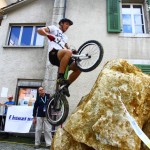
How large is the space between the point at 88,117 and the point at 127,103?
75 cm

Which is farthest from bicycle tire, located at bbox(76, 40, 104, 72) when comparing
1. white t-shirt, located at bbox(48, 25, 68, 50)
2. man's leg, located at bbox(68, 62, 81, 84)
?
white t-shirt, located at bbox(48, 25, 68, 50)

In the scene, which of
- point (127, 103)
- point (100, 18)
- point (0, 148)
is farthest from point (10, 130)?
point (100, 18)

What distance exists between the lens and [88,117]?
4.38 m

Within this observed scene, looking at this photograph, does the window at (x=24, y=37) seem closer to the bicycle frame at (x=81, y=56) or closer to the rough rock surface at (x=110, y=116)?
the bicycle frame at (x=81, y=56)

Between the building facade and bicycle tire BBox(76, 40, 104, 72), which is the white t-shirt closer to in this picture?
bicycle tire BBox(76, 40, 104, 72)

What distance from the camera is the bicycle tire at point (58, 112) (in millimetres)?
4848

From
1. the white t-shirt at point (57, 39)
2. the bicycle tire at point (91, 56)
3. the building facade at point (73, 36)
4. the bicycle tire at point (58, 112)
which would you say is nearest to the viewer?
the bicycle tire at point (58, 112)

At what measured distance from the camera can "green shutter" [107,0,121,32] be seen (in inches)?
425

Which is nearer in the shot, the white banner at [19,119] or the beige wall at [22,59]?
the white banner at [19,119]

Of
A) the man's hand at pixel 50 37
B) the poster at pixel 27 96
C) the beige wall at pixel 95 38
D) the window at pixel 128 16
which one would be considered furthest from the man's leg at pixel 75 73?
the window at pixel 128 16

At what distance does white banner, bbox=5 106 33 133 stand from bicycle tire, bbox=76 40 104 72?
3.82 m

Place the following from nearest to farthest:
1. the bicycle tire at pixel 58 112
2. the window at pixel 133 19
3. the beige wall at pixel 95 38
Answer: the bicycle tire at pixel 58 112 < the beige wall at pixel 95 38 < the window at pixel 133 19

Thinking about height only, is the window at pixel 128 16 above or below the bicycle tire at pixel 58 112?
above

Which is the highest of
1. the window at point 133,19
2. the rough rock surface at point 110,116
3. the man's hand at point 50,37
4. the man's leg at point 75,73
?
the window at point 133,19
